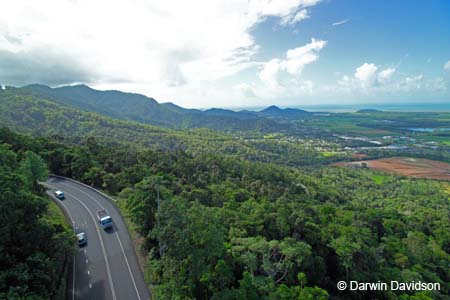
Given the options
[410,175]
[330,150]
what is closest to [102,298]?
[410,175]

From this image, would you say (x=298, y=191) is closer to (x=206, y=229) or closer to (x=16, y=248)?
(x=206, y=229)

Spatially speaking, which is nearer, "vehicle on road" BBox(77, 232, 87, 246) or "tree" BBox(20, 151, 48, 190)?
"vehicle on road" BBox(77, 232, 87, 246)

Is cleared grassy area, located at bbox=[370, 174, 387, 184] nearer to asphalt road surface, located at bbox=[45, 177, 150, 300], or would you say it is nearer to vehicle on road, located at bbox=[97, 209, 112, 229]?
asphalt road surface, located at bbox=[45, 177, 150, 300]

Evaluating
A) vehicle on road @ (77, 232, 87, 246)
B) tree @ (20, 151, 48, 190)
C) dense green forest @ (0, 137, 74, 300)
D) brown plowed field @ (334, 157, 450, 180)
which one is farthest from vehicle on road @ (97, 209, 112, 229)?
brown plowed field @ (334, 157, 450, 180)

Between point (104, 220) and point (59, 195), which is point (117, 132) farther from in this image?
point (104, 220)

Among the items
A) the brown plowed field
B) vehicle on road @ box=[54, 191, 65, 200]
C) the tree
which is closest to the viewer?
the tree

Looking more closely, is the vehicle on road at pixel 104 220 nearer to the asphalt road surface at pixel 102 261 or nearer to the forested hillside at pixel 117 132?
the asphalt road surface at pixel 102 261

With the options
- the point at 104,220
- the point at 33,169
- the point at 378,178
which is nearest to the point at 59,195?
the point at 33,169
